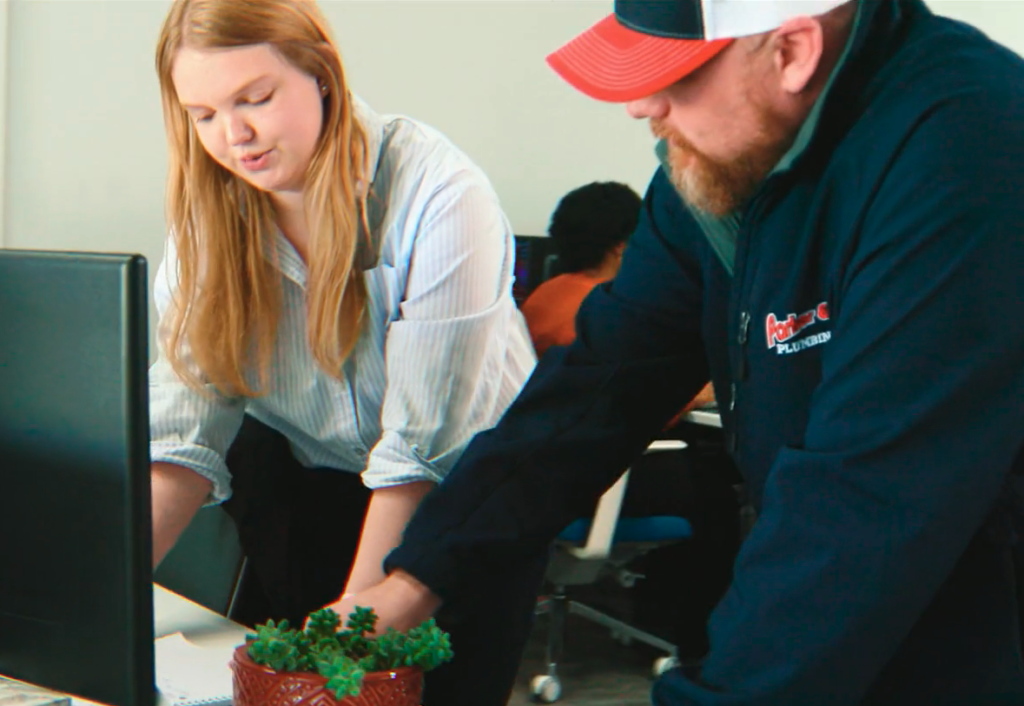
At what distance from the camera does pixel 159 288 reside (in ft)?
4.58

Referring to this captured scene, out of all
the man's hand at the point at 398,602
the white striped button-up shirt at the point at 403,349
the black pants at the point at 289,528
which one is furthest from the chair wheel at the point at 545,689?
the man's hand at the point at 398,602

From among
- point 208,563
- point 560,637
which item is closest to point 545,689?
point 560,637

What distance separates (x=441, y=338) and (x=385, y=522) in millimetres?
210

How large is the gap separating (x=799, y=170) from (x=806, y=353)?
0.14 metres

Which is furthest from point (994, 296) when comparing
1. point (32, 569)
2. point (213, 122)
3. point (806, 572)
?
point (213, 122)

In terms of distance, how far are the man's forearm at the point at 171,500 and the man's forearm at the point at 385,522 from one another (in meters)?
0.22

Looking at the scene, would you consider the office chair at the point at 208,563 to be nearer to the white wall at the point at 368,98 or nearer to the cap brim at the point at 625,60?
the cap brim at the point at 625,60

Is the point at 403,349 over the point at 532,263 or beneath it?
→ over

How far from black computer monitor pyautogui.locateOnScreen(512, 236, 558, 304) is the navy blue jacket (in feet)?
9.35

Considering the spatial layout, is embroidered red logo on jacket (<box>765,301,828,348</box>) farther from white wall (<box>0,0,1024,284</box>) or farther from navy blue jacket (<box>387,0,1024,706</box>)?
white wall (<box>0,0,1024,284</box>)

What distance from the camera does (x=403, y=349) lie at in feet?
4.14

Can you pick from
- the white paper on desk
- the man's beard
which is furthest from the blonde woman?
the man's beard

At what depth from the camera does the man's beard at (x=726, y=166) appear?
90cm

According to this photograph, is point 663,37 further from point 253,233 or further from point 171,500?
point 171,500
